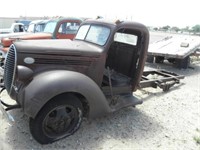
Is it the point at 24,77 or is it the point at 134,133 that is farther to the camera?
the point at 134,133

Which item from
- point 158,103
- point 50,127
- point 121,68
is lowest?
point 158,103

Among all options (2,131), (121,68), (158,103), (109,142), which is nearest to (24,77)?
(2,131)

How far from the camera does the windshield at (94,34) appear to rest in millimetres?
4461

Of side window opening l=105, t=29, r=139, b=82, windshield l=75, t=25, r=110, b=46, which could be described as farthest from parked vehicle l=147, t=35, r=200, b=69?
windshield l=75, t=25, r=110, b=46

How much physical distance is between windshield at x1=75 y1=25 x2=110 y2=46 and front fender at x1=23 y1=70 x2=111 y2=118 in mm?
1063

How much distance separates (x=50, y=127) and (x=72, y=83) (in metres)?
0.81

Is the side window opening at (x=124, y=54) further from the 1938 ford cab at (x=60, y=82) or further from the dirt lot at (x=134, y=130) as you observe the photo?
the dirt lot at (x=134, y=130)

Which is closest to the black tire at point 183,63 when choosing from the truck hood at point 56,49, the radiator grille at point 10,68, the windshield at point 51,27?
the windshield at point 51,27

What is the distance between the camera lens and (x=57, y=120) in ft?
12.0

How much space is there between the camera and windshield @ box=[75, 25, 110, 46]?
4.46 metres

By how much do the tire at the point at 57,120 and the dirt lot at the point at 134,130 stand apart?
0.46ft

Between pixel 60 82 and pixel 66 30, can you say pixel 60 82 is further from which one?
pixel 66 30

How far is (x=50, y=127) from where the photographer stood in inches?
145

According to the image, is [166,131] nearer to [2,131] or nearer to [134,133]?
[134,133]
